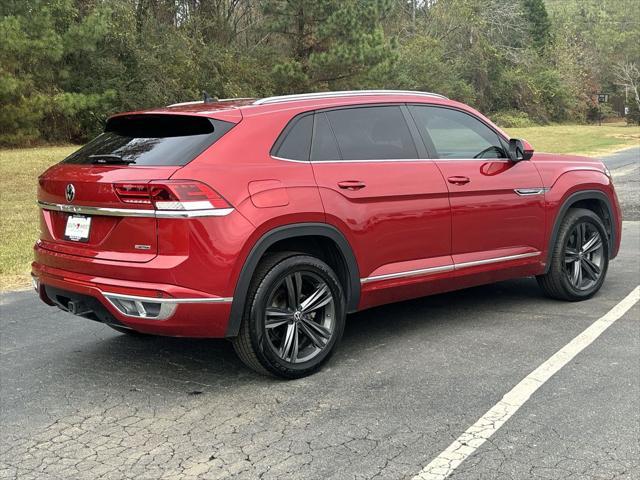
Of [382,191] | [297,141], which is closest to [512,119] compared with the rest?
[382,191]

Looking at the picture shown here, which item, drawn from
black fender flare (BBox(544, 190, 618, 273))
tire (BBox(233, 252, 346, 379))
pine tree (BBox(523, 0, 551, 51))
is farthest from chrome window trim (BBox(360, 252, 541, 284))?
pine tree (BBox(523, 0, 551, 51))

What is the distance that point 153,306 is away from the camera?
4.17 metres

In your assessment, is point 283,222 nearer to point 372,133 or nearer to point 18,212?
point 372,133

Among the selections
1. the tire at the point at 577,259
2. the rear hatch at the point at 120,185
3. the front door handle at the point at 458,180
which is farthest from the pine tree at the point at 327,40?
the rear hatch at the point at 120,185

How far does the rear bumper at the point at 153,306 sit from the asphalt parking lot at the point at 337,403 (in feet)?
1.42

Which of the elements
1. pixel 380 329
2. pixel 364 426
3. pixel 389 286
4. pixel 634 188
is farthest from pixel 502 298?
pixel 634 188

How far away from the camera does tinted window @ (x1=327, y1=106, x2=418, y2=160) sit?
502 centimetres

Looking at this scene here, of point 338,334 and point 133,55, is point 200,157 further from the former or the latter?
point 133,55

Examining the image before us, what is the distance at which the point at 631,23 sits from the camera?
9475cm

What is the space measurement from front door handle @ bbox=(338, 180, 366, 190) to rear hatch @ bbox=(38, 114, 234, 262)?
83cm

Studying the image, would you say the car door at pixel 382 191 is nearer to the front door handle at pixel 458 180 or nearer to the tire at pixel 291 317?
the front door handle at pixel 458 180

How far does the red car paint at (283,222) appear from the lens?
4199 mm

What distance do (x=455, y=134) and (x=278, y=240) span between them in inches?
72.0

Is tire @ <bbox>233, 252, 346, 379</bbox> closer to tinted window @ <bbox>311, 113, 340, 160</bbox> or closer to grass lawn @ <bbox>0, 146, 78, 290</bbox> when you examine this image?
tinted window @ <bbox>311, 113, 340, 160</bbox>
